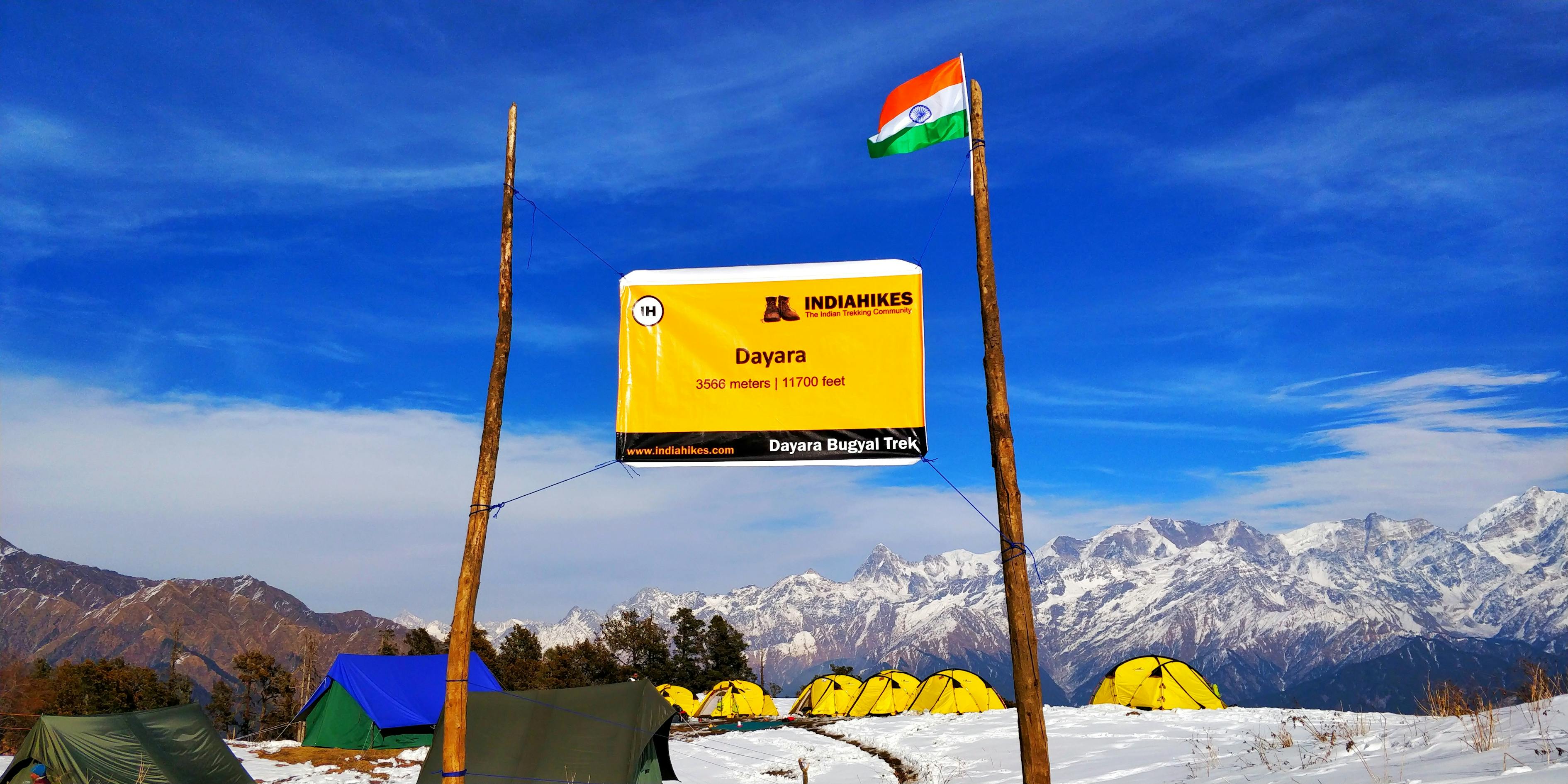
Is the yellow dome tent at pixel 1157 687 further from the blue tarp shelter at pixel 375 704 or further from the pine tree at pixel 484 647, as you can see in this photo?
the pine tree at pixel 484 647

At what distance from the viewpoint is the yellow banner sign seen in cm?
1214

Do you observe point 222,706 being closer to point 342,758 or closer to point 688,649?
point 688,649

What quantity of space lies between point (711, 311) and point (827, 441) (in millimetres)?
2294

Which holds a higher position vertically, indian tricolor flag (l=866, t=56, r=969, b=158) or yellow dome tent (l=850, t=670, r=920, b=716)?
indian tricolor flag (l=866, t=56, r=969, b=158)

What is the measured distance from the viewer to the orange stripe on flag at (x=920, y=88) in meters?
12.7

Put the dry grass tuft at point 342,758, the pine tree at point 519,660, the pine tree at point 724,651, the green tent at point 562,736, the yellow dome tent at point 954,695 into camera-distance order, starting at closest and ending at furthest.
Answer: the green tent at point 562,736
the dry grass tuft at point 342,758
the yellow dome tent at point 954,695
the pine tree at point 519,660
the pine tree at point 724,651

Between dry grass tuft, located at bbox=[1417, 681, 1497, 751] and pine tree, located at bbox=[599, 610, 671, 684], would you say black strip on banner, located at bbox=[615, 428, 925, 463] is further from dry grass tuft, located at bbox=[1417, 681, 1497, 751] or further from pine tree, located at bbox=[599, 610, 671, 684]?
pine tree, located at bbox=[599, 610, 671, 684]

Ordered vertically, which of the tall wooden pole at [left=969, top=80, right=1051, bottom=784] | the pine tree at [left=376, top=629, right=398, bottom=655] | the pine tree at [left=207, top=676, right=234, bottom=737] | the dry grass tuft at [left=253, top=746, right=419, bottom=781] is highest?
the tall wooden pole at [left=969, top=80, right=1051, bottom=784]

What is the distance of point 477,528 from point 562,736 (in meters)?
8.05

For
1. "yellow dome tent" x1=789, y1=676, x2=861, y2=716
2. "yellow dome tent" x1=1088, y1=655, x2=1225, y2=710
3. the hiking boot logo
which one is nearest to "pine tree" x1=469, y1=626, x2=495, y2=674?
"yellow dome tent" x1=789, y1=676, x2=861, y2=716

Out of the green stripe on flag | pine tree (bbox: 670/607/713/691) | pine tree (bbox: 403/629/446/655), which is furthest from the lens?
pine tree (bbox: 403/629/446/655)

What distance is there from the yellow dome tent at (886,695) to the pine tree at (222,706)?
5192cm

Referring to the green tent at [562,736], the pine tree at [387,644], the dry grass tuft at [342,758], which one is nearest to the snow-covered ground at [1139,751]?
the dry grass tuft at [342,758]

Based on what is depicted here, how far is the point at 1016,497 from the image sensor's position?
1130cm
